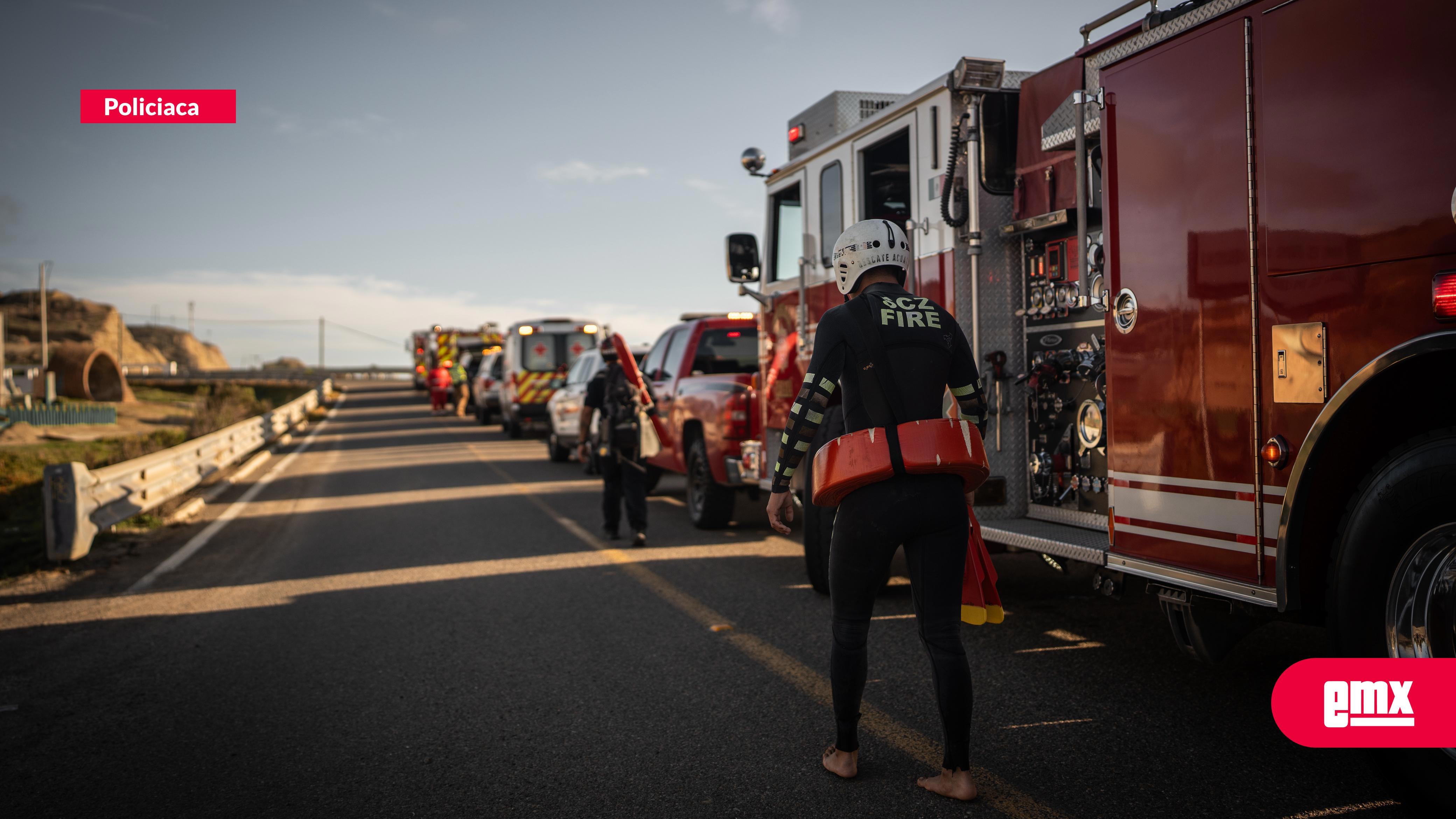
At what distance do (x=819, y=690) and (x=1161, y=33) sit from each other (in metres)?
3.25

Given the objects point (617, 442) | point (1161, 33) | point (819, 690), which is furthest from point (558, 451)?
point (1161, 33)

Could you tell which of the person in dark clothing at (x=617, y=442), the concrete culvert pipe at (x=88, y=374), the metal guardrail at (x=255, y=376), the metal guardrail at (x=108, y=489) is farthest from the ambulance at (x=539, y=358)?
the metal guardrail at (x=255, y=376)

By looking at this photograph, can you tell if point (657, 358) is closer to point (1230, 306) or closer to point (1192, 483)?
point (1192, 483)

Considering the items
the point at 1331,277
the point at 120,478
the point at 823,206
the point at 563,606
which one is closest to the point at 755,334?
the point at 823,206

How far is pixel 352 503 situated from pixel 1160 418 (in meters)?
11.0

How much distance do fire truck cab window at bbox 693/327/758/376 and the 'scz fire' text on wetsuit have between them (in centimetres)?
737

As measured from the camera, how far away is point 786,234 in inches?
338

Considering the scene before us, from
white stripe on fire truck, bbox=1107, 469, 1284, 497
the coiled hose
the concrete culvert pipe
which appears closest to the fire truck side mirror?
the coiled hose

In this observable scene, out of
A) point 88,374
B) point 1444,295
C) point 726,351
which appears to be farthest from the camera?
point 88,374

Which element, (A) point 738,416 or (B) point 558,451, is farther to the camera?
(B) point 558,451

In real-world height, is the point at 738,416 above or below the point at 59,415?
above

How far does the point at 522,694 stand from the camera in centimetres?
509

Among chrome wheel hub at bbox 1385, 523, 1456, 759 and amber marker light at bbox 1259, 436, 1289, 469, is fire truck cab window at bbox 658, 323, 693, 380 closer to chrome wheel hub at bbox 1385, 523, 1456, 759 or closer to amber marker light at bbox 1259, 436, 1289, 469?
amber marker light at bbox 1259, 436, 1289, 469

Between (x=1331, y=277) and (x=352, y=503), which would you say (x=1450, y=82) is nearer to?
A: (x=1331, y=277)
